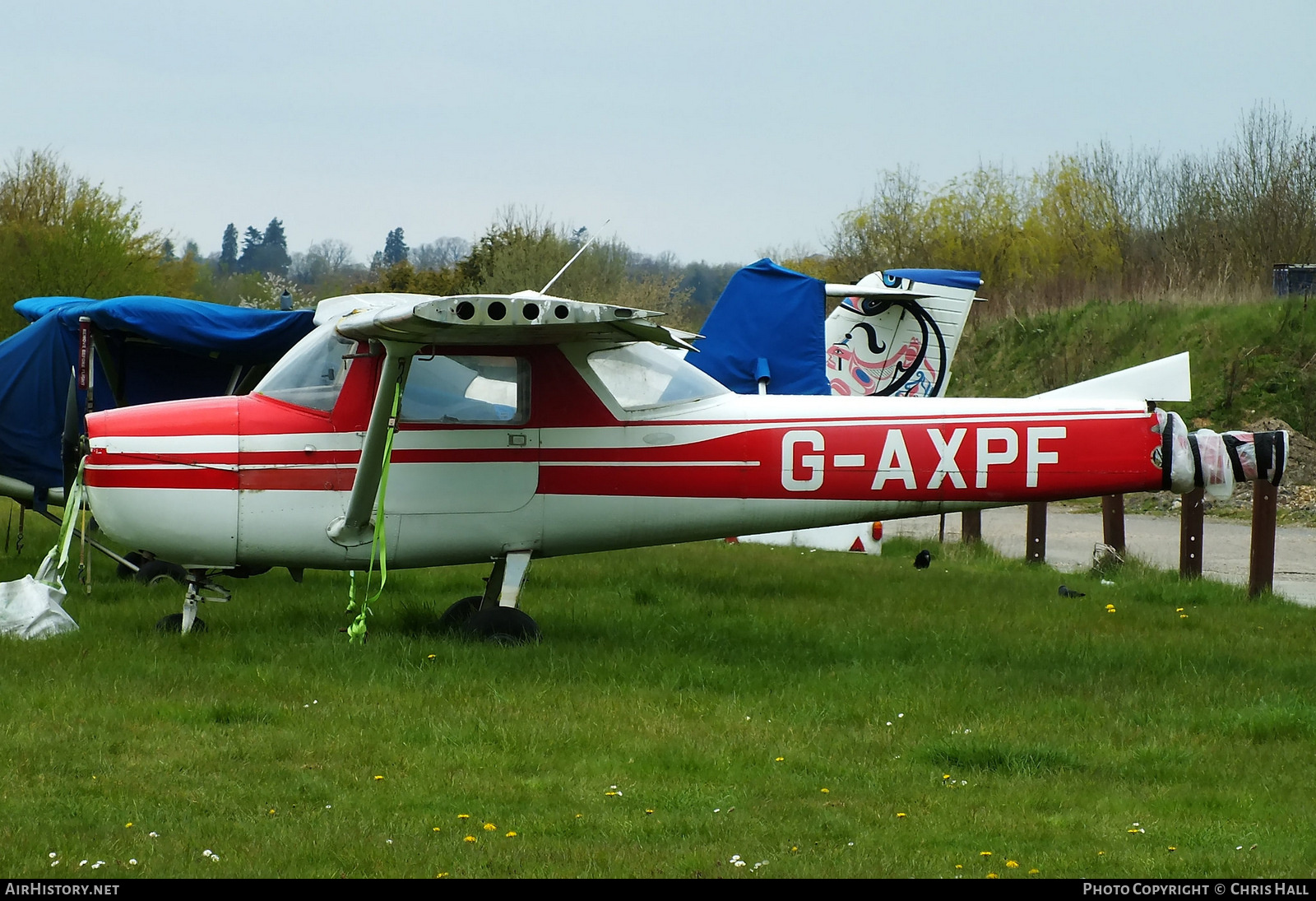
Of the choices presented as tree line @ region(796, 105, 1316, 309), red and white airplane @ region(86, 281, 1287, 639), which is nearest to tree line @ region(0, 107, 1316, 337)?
tree line @ region(796, 105, 1316, 309)

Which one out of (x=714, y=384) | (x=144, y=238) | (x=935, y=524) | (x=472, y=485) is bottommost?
(x=935, y=524)

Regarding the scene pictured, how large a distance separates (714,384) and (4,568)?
22.5 ft

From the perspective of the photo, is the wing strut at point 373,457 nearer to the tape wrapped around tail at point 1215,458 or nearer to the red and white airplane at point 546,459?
the red and white airplane at point 546,459

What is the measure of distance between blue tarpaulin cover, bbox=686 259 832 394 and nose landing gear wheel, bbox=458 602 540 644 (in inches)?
178

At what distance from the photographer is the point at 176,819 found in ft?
15.4

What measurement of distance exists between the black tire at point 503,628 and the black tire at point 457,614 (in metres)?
0.47

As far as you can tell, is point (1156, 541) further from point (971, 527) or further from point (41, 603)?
point (41, 603)

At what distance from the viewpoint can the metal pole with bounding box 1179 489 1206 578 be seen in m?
11.9

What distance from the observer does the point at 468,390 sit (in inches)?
318

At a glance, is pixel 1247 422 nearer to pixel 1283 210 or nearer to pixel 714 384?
pixel 1283 210

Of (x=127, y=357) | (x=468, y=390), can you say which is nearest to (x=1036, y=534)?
(x=468, y=390)

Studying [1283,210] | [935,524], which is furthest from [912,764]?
[1283,210]

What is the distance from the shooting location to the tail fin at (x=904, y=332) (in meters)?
13.6

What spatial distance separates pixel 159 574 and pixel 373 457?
4087mm
